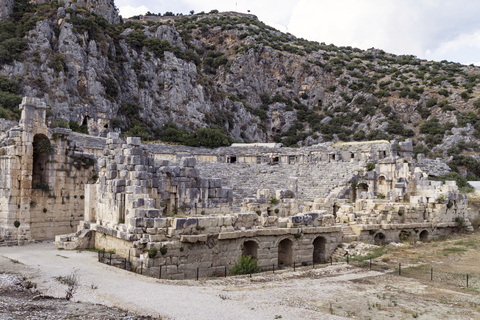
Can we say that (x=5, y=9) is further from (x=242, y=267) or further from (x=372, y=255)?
(x=372, y=255)

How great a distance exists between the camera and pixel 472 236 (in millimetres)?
25578

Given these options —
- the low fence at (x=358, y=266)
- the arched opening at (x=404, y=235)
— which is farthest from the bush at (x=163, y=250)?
the arched opening at (x=404, y=235)

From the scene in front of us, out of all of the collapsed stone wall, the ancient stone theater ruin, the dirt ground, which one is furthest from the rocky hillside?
the dirt ground

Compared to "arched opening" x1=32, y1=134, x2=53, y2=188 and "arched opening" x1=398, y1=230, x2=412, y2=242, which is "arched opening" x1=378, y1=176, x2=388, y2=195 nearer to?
"arched opening" x1=398, y1=230, x2=412, y2=242

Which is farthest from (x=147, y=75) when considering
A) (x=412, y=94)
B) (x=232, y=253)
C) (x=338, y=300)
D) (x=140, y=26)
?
(x=338, y=300)

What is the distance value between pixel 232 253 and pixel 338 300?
5.38m

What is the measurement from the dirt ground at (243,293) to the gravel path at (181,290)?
2 cm

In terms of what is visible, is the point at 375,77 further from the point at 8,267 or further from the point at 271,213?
the point at 8,267

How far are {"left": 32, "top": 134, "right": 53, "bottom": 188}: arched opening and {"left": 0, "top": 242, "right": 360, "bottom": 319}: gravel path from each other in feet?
18.9

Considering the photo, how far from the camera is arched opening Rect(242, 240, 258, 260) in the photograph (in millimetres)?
16464

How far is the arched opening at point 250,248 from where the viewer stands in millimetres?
16464

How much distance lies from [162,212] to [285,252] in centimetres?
585

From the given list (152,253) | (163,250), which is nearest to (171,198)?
(163,250)

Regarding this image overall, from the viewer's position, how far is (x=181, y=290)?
1044 centimetres
